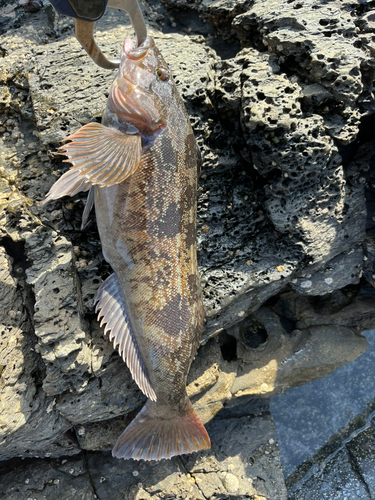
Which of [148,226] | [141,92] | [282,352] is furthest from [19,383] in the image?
[282,352]

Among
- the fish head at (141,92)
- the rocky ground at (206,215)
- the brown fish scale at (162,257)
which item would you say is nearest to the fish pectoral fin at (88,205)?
the rocky ground at (206,215)

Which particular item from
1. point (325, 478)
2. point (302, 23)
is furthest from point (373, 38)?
point (325, 478)

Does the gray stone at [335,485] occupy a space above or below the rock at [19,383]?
below

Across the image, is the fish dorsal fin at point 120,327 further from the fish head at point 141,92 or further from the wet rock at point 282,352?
the wet rock at point 282,352

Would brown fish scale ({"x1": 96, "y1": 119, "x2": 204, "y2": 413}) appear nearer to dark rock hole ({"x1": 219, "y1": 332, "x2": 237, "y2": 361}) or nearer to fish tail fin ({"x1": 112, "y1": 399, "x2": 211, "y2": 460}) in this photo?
fish tail fin ({"x1": 112, "y1": 399, "x2": 211, "y2": 460})

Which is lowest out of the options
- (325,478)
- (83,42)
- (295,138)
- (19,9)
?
(325,478)

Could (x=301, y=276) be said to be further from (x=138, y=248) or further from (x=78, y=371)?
(x=78, y=371)
